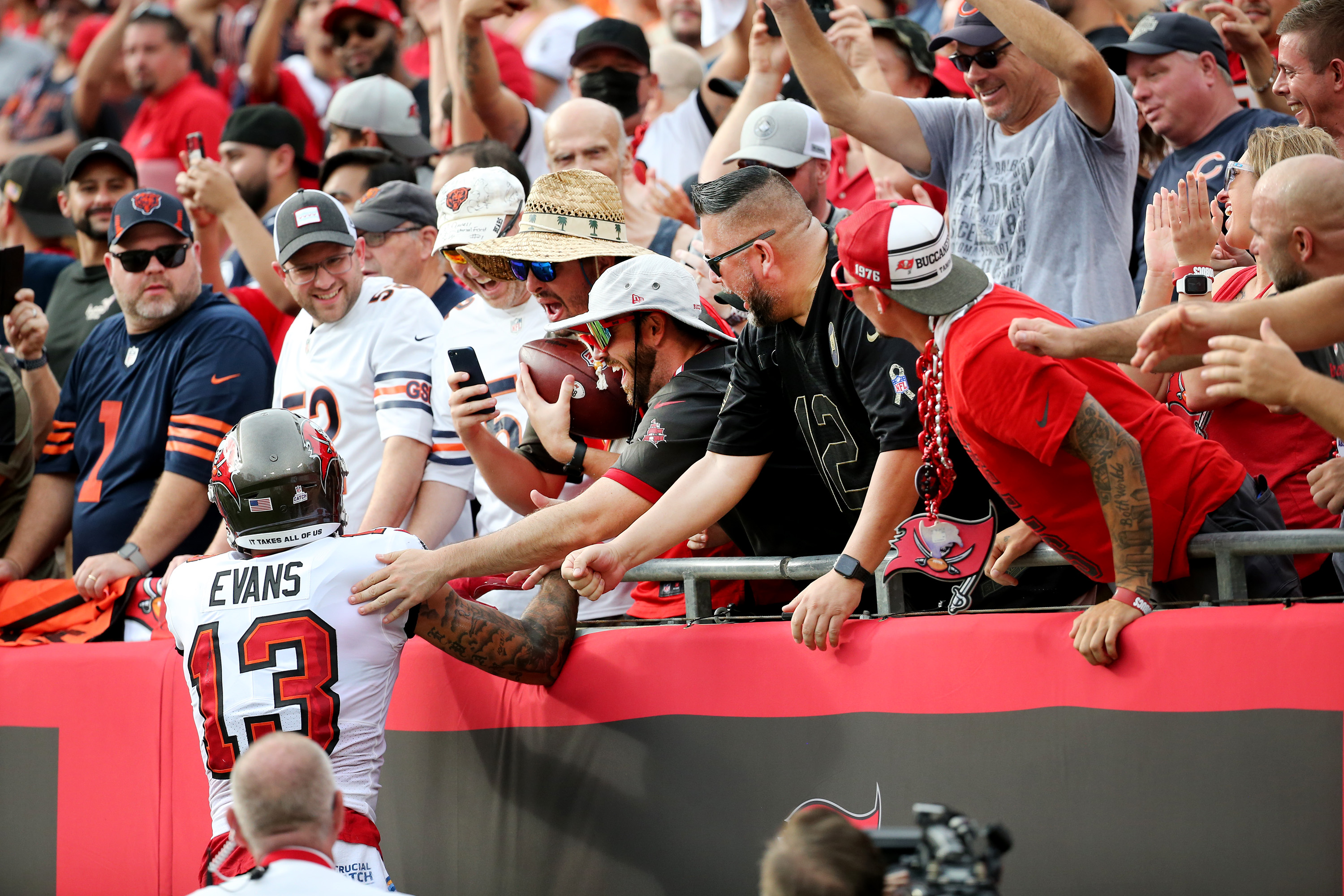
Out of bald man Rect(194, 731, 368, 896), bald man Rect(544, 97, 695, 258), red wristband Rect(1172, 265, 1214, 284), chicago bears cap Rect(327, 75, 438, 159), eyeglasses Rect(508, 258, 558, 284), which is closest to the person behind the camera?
bald man Rect(194, 731, 368, 896)

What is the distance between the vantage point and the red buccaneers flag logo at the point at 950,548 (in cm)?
429

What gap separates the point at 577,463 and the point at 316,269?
1.80 m

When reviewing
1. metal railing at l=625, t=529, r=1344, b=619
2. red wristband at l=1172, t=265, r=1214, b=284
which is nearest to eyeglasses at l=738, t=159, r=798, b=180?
red wristband at l=1172, t=265, r=1214, b=284

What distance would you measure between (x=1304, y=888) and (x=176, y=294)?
227 inches

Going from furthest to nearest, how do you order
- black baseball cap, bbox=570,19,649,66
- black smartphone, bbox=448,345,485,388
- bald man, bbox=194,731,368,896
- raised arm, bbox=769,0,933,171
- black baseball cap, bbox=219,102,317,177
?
1. black baseball cap, bbox=219,102,317,177
2. black baseball cap, bbox=570,19,649,66
3. raised arm, bbox=769,0,933,171
4. black smartphone, bbox=448,345,485,388
5. bald man, bbox=194,731,368,896

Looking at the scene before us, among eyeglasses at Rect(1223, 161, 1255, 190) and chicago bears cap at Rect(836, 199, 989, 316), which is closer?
chicago bears cap at Rect(836, 199, 989, 316)

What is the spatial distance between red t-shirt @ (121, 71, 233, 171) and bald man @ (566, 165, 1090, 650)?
7.18 metres

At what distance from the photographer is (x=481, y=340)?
6309 millimetres

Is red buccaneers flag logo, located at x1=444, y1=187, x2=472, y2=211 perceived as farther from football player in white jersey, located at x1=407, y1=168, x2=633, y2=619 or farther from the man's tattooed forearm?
the man's tattooed forearm

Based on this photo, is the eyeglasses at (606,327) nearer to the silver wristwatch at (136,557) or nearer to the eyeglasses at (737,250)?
the eyeglasses at (737,250)

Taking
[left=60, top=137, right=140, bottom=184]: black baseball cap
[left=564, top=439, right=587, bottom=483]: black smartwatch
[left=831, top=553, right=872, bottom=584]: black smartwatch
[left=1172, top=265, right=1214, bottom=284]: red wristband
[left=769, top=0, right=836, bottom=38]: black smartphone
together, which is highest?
[left=769, top=0, right=836, bottom=38]: black smartphone

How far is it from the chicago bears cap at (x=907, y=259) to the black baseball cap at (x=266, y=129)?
20.6ft

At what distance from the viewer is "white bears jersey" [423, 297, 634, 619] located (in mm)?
6109

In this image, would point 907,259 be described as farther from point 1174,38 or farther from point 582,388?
point 1174,38
